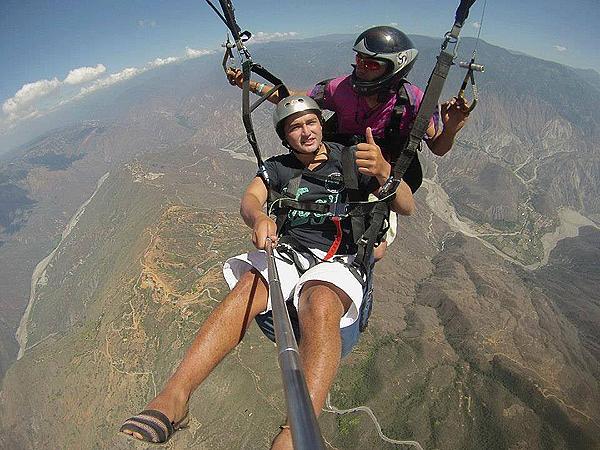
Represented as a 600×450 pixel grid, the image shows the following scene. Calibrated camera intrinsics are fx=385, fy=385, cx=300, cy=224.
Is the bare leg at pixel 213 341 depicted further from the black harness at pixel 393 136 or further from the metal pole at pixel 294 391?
the black harness at pixel 393 136

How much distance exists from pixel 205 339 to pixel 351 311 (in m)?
1.52

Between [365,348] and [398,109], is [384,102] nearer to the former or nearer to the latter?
[398,109]

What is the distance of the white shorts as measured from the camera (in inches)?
159

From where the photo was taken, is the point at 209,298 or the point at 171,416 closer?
the point at 171,416

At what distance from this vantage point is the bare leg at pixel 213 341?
134 inches

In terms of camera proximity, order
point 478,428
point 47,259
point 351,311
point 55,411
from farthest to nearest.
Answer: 1. point 47,259
2. point 55,411
3. point 478,428
4. point 351,311

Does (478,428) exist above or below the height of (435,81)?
below

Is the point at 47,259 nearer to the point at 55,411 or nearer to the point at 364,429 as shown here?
the point at 55,411

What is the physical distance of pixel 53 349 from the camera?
78.2 m

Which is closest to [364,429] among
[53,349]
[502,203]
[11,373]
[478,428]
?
[478,428]

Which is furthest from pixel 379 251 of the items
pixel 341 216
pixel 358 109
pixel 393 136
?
pixel 358 109

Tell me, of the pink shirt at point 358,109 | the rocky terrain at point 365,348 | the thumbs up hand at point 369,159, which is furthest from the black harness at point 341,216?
the rocky terrain at point 365,348

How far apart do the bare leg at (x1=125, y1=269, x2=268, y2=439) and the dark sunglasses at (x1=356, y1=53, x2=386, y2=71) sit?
9.18 feet

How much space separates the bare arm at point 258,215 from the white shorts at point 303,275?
0.45 meters
